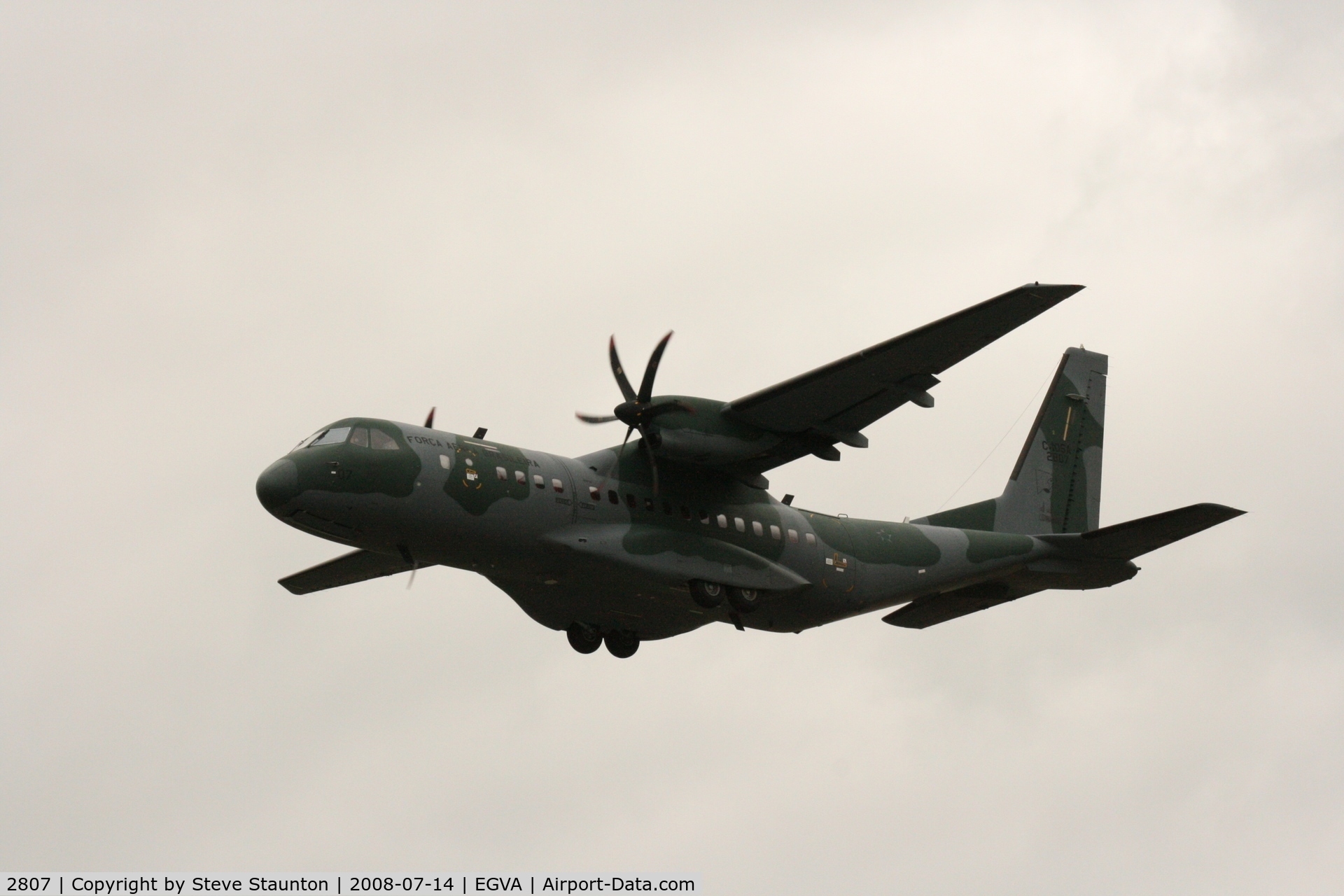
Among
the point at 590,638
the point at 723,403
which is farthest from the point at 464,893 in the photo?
the point at 723,403

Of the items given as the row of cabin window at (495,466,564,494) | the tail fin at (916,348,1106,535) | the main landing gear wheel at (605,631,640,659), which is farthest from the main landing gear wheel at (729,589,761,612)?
the tail fin at (916,348,1106,535)

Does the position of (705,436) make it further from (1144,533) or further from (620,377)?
(1144,533)

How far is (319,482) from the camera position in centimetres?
2091

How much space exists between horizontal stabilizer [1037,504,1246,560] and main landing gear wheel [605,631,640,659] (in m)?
7.82

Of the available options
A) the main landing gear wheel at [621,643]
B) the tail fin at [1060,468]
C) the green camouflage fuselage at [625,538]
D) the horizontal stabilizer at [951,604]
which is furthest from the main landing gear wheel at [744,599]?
the tail fin at [1060,468]

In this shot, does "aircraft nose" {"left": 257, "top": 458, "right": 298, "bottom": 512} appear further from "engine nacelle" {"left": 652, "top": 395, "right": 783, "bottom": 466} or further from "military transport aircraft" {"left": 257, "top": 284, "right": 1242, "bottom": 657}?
"engine nacelle" {"left": 652, "top": 395, "right": 783, "bottom": 466}

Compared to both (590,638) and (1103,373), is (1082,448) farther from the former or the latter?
(590,638)

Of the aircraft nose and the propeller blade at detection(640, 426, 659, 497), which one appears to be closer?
the aircraft nose

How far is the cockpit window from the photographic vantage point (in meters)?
21.4

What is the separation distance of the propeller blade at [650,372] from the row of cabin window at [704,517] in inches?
62.6

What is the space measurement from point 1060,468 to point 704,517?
9.61 m

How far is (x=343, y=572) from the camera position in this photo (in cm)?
2714

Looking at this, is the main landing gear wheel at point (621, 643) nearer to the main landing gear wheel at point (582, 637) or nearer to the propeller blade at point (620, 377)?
the main landing gear wheel at point (582, 637)

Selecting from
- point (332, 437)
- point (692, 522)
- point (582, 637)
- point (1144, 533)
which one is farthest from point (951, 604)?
point (332, 437)
